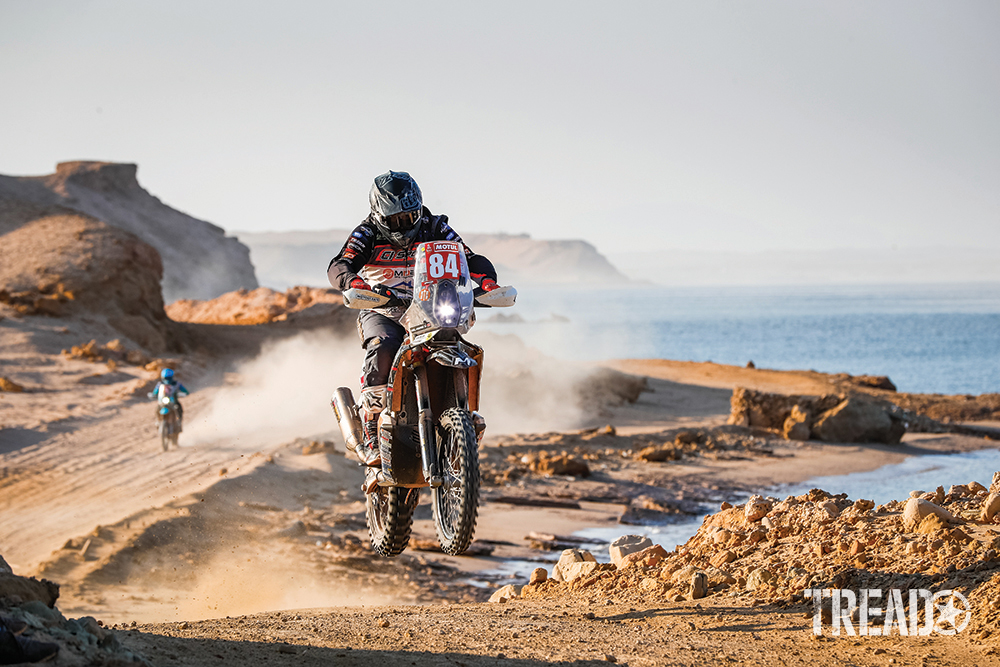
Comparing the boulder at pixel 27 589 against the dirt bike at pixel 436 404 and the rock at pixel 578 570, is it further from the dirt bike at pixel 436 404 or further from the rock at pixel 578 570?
the rock at pixel 578 570

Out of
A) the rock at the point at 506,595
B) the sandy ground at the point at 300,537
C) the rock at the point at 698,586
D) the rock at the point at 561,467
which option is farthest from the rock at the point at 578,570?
the rock at the point at 561,467

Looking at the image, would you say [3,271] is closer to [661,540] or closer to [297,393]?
[297,393]

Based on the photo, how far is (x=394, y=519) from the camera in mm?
6863

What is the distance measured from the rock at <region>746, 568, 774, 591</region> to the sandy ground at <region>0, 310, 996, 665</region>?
39cm

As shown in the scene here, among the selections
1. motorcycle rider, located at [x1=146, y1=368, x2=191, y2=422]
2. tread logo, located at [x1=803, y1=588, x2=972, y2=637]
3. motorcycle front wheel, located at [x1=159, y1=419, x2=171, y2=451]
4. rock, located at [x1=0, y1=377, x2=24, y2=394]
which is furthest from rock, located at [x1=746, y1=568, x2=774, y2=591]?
rock, located at [x1=0, y1=377, x2=24, y2=394]

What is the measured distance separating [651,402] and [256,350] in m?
15.8

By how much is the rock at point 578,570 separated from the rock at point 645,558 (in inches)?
13.2

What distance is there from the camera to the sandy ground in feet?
24.0

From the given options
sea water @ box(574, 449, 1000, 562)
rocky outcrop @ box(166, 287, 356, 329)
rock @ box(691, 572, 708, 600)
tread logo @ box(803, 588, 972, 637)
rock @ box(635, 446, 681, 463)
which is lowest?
sea water @ box(574, 449, 1000, 562)

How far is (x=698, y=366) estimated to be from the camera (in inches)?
1961

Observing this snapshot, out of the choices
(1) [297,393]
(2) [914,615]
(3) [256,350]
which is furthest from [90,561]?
(3) [256,350]

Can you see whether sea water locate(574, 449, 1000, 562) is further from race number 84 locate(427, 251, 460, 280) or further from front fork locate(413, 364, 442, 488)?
race number 84 locate(427, 251, 460, 280)

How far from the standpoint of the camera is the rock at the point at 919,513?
8891 millimetres

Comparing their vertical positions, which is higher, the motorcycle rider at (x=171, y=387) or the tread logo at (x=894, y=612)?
the motorcycle rider at (x=171, y=387)
